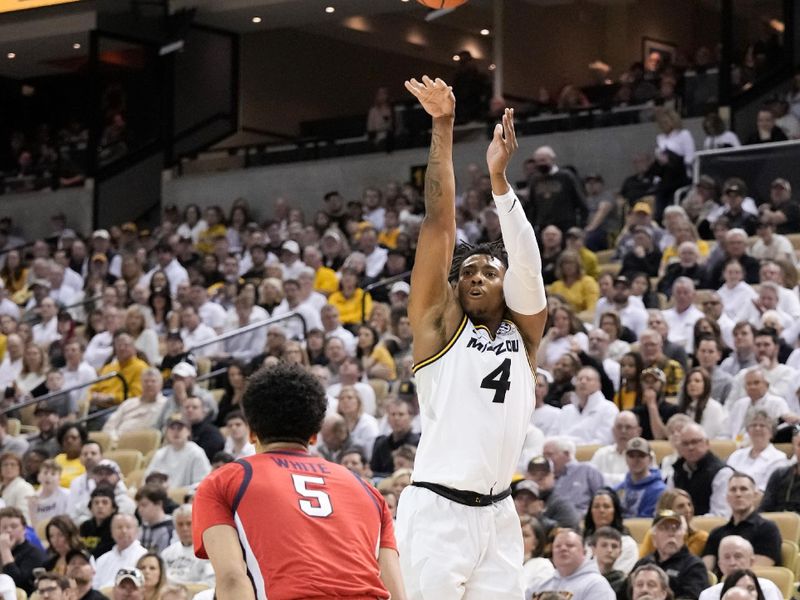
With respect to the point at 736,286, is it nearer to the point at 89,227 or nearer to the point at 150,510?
the point at 150,510

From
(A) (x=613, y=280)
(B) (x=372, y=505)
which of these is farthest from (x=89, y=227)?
(B) (x=372, y=505)

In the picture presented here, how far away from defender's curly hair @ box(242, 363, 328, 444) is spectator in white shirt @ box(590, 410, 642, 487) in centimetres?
646

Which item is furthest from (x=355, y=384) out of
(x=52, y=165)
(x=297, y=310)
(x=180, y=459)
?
(x=52, y=165)

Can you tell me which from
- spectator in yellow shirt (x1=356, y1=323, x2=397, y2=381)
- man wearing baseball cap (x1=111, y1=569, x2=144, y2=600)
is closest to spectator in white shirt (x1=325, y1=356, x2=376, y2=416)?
spectator in yellow shirt (x1=356, y1=323, x2=397, y2=381)

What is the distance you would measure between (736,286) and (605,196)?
414cm

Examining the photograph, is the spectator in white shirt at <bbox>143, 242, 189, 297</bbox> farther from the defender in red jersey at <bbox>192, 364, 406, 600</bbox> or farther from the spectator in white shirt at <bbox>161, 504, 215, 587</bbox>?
the defender in red jersey at <bbox>192, 364, 406, 600</bbox>

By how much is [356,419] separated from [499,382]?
6930mm

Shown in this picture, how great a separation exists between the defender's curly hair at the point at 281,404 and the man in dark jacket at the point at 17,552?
24.3 feet

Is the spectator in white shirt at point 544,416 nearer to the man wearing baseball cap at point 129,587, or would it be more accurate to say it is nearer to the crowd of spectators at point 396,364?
the crowd of spectators at point 396,364

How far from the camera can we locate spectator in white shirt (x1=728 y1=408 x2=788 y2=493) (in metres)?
10.2

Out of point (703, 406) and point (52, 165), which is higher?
point (703, 406)

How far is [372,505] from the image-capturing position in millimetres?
4500

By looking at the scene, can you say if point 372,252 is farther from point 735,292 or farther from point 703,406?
point 703,406

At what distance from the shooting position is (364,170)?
21781mm
